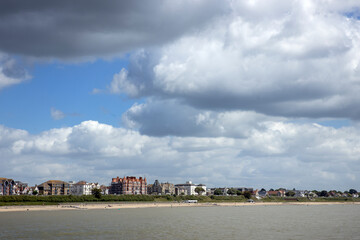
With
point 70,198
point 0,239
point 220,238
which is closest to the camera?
point 0,239

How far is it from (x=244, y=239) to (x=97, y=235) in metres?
22.4

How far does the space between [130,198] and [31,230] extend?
132m

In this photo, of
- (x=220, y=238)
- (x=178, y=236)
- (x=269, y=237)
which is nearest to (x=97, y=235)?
(x=178, y=236)

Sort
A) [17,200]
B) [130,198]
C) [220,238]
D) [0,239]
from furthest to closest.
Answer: [130,198] < [17,200] < [220,238] < [0,239]

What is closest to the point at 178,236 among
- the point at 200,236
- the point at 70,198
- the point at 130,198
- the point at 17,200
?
the point at 200,236

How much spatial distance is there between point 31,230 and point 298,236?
4389 cm

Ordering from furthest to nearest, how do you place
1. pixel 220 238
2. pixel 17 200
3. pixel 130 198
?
1. pixel 130 198
2. pixel 17 200
3. pixel 220 238

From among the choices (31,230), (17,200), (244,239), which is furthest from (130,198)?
(244,239)

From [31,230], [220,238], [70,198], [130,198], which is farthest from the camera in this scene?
[130,198]

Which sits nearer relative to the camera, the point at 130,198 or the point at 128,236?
the point at 128,236

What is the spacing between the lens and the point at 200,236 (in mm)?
63250

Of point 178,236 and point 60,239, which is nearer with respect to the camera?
point 60,239

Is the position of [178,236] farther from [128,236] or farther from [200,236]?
[128,236]

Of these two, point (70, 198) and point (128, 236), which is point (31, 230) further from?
point (70, 198)
